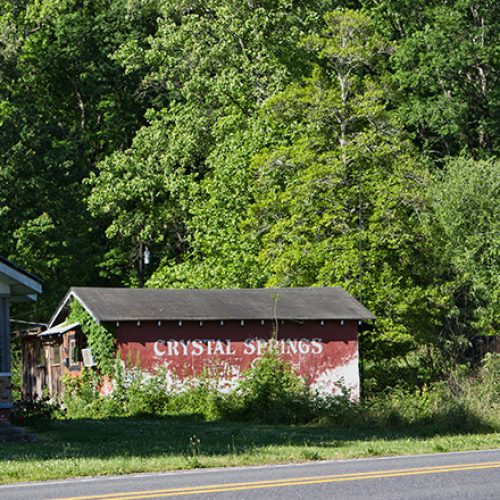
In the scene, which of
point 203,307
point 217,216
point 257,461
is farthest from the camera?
point 217,216

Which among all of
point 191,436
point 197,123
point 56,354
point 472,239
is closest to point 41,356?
point 56,354

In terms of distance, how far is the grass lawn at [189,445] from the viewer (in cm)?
1692

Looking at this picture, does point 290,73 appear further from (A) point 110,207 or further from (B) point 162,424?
(B) point 162,424

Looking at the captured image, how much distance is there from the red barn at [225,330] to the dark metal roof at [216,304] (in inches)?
1.2

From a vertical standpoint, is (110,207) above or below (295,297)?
above

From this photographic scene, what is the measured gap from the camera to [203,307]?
111ft

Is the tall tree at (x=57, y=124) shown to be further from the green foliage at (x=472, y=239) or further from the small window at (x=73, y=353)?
the green foliage at (x=472, y=239)

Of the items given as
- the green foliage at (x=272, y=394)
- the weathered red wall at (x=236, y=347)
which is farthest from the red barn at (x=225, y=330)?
the green foliage at (x=272, y=394)

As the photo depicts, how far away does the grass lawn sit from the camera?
1692 centimetres

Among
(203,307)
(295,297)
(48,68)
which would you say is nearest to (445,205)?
(295,297)

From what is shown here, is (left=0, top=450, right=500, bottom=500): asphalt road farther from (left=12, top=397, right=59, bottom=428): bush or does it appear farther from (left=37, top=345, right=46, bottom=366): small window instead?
(left=37, top=345, right=46, bottom=366): small window

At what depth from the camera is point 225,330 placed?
33531 millimetres

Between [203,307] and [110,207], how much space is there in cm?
1729

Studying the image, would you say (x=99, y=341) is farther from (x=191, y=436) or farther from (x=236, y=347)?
(x=191, y=436)
